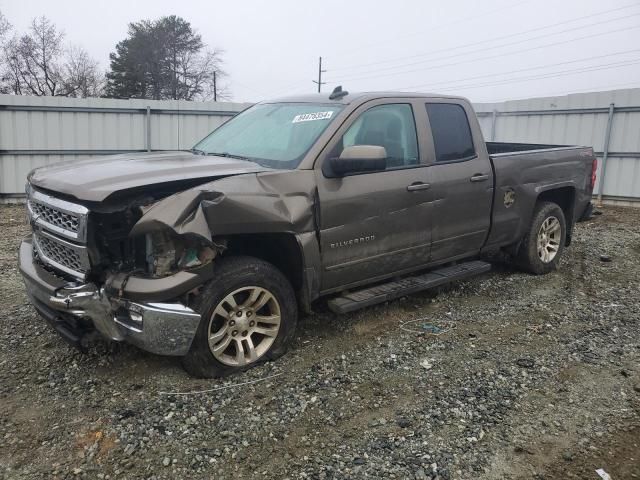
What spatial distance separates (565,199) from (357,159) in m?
3.80

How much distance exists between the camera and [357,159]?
3861 millimetres

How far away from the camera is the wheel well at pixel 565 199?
6.32 m

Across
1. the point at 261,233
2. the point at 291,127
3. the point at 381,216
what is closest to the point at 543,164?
the point at 381,216

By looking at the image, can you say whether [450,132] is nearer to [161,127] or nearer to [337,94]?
[337,94]

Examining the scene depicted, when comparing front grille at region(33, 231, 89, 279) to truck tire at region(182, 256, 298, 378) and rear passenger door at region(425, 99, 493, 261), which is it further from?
rear passenger door at region(425, 99, 493, 261)

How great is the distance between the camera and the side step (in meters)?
4.14

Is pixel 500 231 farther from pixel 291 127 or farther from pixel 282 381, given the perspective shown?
pixel 282 381

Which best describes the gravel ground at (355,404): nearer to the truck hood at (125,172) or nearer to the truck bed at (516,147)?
the truck hood at (125,172)

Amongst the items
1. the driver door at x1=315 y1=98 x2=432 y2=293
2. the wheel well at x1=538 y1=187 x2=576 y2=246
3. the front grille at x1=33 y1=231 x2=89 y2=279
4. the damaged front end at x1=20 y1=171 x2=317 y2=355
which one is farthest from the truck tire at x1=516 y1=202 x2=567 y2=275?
the front grille at x1=33 y1=231 x2=89 y2=279

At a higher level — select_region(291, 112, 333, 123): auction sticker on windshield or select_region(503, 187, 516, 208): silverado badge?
select_region(291, 112, 333, 123): auction sticker on windshield

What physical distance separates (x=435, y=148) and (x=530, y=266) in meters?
2.24

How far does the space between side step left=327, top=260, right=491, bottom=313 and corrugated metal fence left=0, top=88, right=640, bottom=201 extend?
8.30 meters

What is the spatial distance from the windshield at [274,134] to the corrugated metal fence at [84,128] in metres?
7.21

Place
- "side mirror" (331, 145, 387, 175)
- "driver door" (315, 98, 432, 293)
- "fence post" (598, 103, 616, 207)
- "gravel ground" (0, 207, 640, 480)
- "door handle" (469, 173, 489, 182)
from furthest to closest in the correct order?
"fence post" (598, 103, 616, 207), "door handle" (469, 173, 489, 182), "driver door" (315, 98, 432, 293), "side mirror" (331, 145, 387, 175), "gravel ground" (0, 207, 640, 480)
